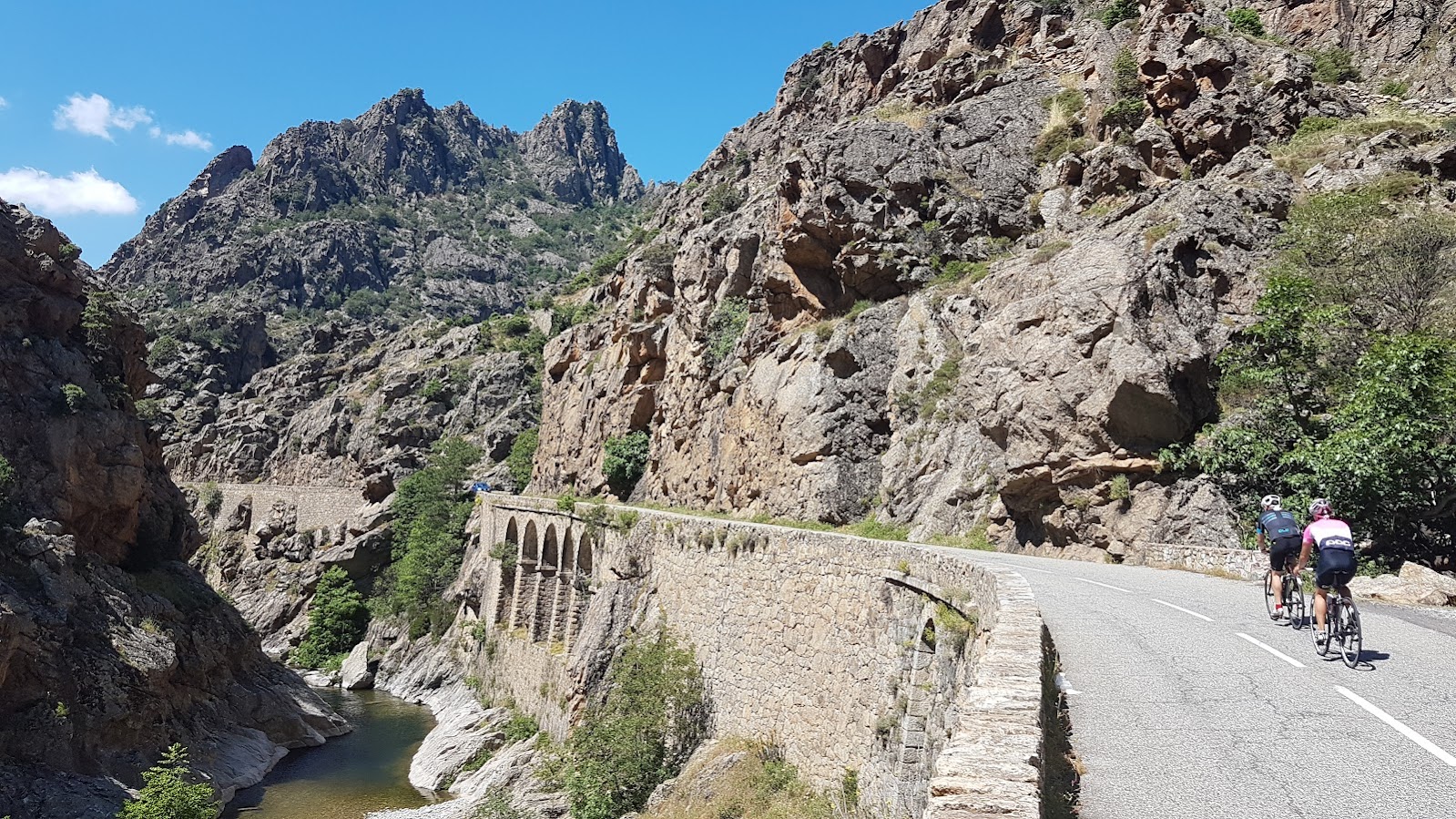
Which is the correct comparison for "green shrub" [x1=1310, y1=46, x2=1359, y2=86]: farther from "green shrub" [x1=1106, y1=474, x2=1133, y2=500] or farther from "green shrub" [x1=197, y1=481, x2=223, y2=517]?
"green shrub" [x1=197, y1=481, x2=223, y2=517]

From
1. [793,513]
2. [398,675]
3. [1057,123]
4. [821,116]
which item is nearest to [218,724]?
[398,675]

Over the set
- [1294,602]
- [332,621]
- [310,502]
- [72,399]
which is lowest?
[332,621]

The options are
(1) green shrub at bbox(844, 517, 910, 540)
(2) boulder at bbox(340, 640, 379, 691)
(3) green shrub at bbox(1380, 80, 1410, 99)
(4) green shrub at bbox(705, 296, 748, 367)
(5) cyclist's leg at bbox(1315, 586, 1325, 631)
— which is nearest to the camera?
(5) cyclist's leg at bbox(1315, 586, 1325, 631)

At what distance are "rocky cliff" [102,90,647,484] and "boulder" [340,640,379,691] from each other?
18.9 metres

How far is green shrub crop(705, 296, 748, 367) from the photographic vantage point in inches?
1428

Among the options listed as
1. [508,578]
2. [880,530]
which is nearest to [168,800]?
[508,578]

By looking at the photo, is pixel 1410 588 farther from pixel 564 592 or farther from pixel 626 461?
pixel 626 461

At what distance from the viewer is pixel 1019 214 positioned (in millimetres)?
31766

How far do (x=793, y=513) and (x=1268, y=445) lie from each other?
14048 millimetres

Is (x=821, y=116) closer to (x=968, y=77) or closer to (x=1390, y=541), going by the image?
(x=968, y=77)

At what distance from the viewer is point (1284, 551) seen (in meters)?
10.5

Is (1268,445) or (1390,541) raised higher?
(1268,445)

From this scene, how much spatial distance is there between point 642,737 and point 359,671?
118ft

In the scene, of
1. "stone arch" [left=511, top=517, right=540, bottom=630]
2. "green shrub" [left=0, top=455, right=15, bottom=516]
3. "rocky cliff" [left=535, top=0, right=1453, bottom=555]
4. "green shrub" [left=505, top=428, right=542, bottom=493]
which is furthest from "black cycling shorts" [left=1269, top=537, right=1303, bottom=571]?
"green shrub" [left=505, top=428, right=542, bottom=493]
